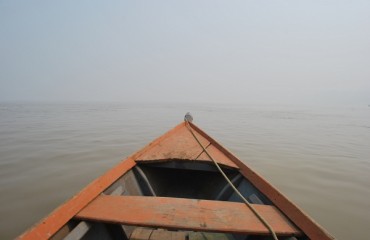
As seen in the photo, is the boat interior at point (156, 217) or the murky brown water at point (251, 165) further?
the murky brown water at point (251, 165)

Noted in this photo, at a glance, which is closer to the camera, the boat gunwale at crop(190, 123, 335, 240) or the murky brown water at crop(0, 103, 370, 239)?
the boat gunwale at crop(190, 123, 335, 240)

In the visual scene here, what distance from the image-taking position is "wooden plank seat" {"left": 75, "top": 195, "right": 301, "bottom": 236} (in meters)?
1.92

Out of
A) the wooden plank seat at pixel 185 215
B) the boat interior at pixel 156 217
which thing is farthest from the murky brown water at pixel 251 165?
the wooden plank seat at pixel 185 215

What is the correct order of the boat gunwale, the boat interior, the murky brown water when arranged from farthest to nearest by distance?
the murky brown water → the boat interior → the boat gunwale

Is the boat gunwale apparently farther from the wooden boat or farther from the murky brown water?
the murky brown water

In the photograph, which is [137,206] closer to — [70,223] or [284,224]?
[70,223]

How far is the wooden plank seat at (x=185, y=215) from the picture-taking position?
6.30ft

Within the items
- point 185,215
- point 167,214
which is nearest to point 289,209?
point 185,215

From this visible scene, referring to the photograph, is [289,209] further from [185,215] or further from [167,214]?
[167,214]

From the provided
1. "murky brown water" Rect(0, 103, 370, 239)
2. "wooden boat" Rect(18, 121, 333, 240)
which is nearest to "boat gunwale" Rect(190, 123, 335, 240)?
"wooden boat" Rect(18, 121, 333, 240)

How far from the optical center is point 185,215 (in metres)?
2.08

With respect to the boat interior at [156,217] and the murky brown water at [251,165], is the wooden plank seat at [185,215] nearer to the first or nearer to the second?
the boat interior at [156,217]

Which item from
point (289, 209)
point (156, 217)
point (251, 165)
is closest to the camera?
point (156, 217)

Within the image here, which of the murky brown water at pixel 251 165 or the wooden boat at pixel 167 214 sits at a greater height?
the wooden boat at pixel 167 214
